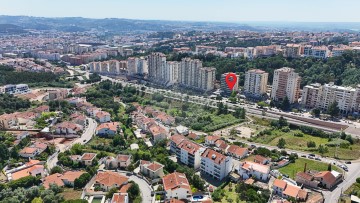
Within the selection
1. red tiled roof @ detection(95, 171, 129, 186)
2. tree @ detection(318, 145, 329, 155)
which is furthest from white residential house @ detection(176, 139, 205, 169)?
tree @ detection(318, 145, 329, 155)

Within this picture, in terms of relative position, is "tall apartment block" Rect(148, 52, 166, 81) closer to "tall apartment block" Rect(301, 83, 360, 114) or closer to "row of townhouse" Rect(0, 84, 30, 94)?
"row of townhouse" Rect(0, 84, 30, 94)

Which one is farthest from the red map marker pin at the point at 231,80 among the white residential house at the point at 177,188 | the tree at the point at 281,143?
the white residential house at the point at 177,188

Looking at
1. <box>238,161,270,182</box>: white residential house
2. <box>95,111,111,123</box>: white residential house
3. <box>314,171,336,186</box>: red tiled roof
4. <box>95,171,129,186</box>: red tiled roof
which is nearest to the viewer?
<box>95,171,129,186</box>: red tiled roof

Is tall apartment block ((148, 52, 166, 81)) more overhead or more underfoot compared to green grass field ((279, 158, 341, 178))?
more overhead

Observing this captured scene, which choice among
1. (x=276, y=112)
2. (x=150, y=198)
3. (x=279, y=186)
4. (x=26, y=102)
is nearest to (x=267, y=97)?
(x=276, y=112)

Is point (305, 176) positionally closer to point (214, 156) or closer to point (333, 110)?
point (214, 156)

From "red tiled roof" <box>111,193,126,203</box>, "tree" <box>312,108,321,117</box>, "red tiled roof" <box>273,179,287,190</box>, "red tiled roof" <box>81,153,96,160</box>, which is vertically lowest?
"red tiled roof" <box>81,153,96,160</box>

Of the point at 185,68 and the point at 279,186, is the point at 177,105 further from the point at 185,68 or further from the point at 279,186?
the point at 279,186
